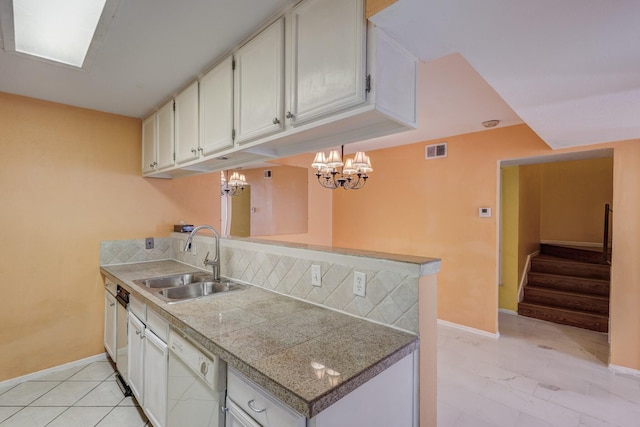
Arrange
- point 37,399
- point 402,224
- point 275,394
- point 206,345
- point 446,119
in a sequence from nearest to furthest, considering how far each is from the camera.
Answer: point 275,394, point 206,345, point 37,399, point 446,119, point 402,224

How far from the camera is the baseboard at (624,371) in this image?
2.70m

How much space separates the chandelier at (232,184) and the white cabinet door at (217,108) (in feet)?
5.10

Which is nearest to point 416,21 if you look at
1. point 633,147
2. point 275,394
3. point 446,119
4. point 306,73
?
point 306,73

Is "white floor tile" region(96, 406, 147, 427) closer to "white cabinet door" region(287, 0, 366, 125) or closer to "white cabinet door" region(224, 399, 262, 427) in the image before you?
"white cabinet door" region(224, 399, 262, 427)

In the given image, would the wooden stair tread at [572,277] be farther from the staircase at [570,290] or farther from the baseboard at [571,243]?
the baseboard at [571,243]

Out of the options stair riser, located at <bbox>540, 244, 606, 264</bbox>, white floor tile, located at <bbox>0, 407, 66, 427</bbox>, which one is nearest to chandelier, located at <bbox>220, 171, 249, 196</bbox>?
white floor tile, located at <bbox>0, 407, 66, 427</bbox>

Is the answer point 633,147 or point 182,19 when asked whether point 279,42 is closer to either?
point 182,19

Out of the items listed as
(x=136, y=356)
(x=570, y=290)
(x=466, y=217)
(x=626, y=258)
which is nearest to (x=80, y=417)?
(x=136, y=356)

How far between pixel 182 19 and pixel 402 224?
11.7ft

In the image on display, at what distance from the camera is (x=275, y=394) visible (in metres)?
0.94

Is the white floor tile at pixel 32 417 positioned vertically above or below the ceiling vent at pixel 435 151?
below

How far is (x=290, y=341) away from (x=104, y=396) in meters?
2.08

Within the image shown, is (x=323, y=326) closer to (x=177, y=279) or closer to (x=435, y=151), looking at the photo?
(x=177, y=279)

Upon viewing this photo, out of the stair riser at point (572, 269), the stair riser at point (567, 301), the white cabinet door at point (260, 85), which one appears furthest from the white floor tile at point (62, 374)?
the stair riser at point (572, 269)
